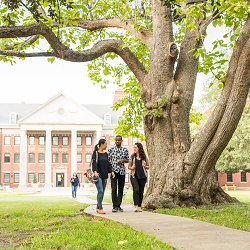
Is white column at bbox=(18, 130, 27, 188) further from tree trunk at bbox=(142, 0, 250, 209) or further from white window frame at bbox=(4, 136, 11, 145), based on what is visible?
tree trunk at bbox=(142, 0, 250, 209)

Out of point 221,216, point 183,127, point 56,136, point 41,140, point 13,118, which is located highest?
point 13,118

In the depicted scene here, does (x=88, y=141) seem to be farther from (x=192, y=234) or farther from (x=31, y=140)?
(x=192, y=234)

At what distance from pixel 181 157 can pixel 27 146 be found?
45.0 m

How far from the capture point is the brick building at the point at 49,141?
46.9 m

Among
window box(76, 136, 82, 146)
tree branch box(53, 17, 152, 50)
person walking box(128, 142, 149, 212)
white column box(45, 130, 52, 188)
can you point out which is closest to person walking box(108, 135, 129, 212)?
person walking box(128, 142, 149, 212)

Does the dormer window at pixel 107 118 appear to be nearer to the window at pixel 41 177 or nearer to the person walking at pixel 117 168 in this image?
the window at pixel 41 177

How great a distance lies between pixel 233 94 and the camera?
275 inches

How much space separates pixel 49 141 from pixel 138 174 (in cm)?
4102

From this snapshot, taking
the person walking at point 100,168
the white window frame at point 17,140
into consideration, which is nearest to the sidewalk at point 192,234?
the person walking at point 100,168

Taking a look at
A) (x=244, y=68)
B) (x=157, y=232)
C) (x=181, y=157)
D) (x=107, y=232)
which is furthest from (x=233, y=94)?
(x=107, y=232)

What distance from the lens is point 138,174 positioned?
7312mm

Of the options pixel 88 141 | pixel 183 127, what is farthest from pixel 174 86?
pixel 88 141

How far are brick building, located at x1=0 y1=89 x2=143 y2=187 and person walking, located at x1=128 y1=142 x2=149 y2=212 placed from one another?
40.2 metres

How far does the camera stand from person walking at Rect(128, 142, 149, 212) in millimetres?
7312
